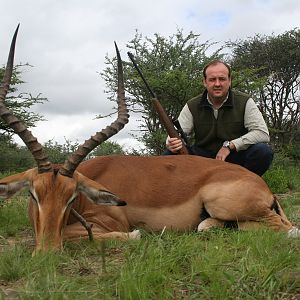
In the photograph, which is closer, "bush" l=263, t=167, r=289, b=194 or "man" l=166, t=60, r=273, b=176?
"man" l=166, t=60, r=273, b=176

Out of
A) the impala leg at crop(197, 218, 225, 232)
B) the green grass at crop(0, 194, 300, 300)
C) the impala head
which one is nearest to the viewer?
the green grass at crop(0, 194, 300, 300)

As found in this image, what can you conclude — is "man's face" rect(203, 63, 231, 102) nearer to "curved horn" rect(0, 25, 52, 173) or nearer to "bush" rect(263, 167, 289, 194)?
"curved horn" rect(0, 25, 52, 173)

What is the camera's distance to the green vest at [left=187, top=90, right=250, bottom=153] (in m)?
6.11

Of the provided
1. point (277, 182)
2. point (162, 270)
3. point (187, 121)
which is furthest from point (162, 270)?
point (277, 182)

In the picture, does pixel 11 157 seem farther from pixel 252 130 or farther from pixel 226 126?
pixel 252 130

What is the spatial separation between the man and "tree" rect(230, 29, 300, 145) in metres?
16.2

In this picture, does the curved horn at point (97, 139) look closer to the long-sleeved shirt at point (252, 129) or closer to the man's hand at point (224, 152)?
the man's hand at point (224, 152)

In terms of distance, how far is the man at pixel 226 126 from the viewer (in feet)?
19.4

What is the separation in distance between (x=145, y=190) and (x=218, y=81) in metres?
2.03

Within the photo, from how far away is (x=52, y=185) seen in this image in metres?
3.78

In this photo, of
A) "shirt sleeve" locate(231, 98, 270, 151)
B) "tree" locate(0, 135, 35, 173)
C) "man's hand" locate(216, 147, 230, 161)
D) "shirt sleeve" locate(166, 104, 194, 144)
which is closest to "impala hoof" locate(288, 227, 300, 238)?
"man's hand" locate(216, 147, 230, 161)

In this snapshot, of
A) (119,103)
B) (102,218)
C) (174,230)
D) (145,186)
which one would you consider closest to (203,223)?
(174,230)

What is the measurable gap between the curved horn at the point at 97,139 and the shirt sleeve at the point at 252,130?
6.02 ft

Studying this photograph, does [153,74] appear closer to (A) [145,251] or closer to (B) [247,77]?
(B) [247,77]
